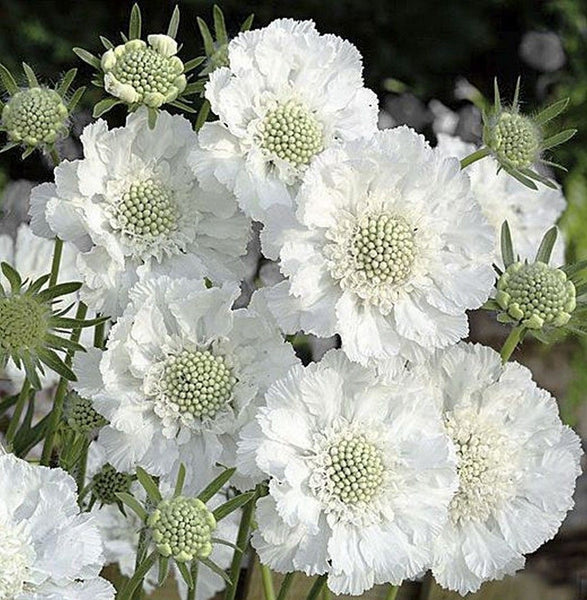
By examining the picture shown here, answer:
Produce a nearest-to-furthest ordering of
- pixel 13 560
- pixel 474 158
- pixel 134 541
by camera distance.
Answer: pixel 13 560 → pixel 474 158 → pixel 134 541

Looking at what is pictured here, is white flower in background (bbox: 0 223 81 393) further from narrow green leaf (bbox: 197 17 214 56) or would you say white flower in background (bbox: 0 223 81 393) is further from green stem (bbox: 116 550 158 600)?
green stem (bbox: 116 550 158 600)

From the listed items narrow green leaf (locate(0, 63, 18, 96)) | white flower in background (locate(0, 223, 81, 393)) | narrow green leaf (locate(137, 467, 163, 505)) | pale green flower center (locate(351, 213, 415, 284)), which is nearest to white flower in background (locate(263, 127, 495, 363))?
pale green flower center (locate(351, 213, 415, 284))

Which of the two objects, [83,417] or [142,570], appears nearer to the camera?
[142,570]

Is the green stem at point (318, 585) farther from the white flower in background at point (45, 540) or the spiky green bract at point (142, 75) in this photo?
the spiky green bract at point (142, 75)

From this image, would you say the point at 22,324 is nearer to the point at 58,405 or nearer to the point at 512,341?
the point at 58,405

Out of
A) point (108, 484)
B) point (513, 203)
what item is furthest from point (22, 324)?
point (513, 203)

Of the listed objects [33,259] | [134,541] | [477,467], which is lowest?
[134,541]

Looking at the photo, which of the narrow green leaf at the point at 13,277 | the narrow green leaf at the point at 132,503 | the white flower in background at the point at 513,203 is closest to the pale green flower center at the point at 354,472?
the narrow green leaf at the point at 132,503
